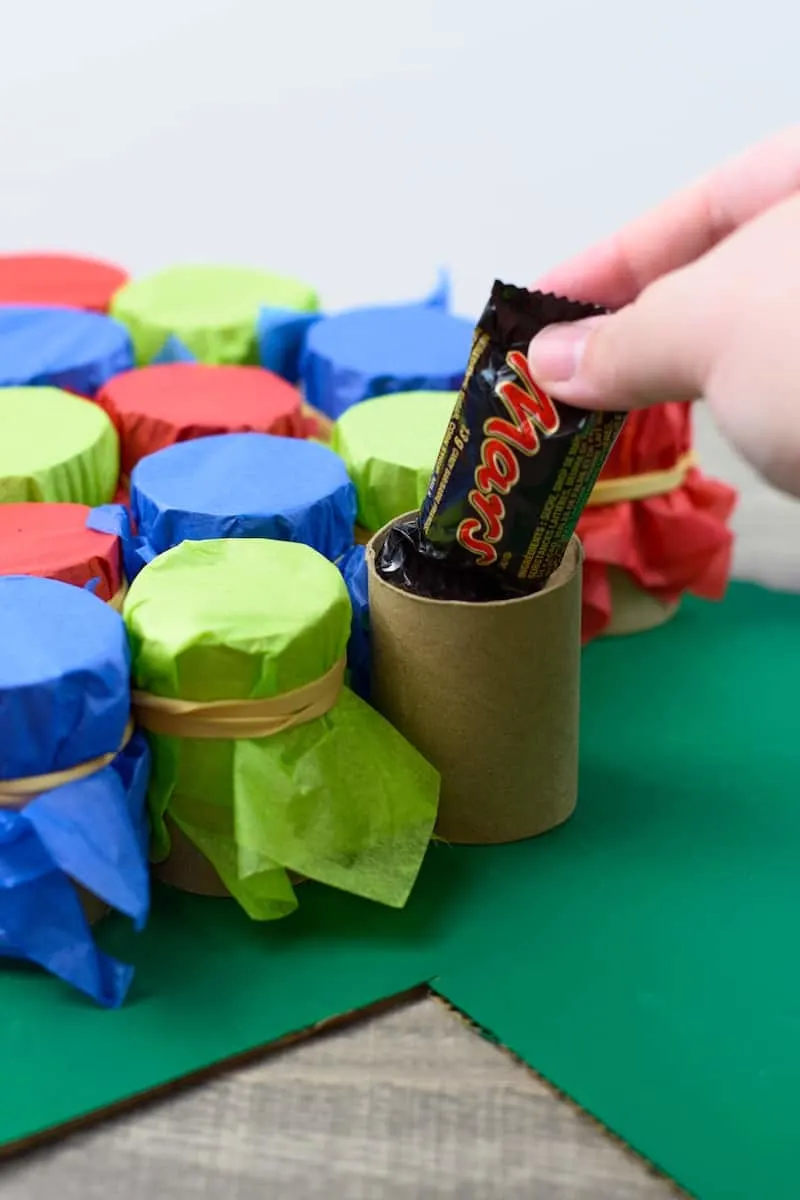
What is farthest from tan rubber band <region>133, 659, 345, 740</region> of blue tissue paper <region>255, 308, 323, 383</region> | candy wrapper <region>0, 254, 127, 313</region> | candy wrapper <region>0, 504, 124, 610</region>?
candy wrapper <region>0, 254, 127, 313</region>

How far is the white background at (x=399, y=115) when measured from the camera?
1994mm

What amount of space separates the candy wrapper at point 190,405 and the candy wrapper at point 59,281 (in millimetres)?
245

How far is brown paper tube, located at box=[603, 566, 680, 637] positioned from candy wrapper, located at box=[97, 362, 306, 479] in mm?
298

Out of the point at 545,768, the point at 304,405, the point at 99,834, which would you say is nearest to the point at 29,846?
the point at 99,834

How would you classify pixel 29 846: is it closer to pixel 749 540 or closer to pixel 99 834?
pixel 99 834

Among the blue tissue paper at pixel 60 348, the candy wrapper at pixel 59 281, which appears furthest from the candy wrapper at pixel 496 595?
the candy wrapper at pixel 59 281

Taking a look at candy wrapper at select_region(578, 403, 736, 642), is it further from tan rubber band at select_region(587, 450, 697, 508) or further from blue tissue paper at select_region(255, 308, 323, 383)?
blue tissue paper at select_region(255, 308, 323, 383)

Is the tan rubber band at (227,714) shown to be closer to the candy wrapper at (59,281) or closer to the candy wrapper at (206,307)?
the candy wrapper at (206,307)

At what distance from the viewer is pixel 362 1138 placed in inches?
34.9

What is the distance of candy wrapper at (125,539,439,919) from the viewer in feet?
3.30

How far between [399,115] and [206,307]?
630 millimetres

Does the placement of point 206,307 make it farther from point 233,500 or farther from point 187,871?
point 187,871

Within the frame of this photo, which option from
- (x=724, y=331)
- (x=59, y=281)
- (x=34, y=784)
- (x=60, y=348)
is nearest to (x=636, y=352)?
(x=724, y=331)

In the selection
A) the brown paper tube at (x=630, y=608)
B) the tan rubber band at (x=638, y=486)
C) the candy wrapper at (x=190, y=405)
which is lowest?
the brown paper tube at (x=630, y=608)
